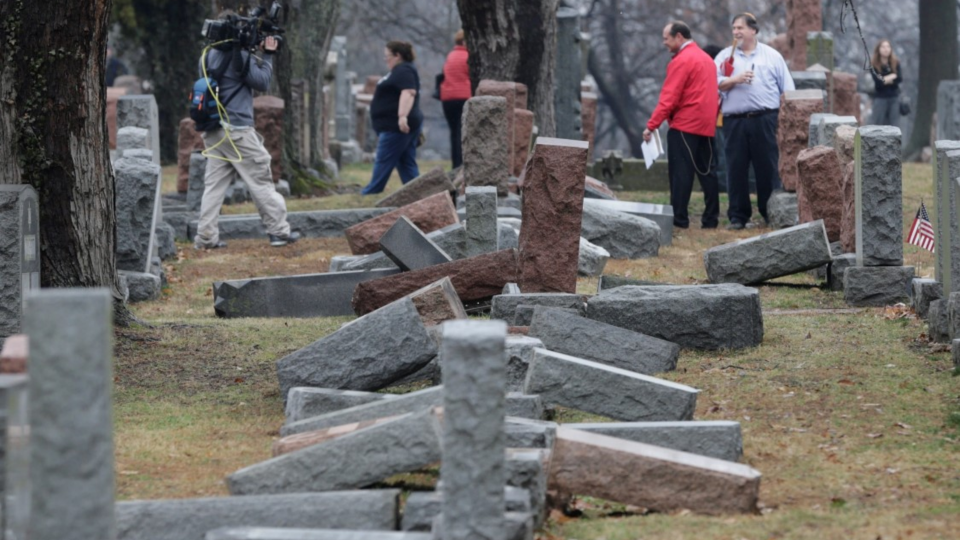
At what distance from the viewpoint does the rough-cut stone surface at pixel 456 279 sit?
28.5 ft

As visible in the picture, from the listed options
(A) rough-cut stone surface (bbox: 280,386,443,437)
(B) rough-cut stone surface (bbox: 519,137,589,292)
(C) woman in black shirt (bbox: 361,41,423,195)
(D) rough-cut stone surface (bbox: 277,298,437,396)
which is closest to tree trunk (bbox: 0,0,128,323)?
(D) rough-cut stone surface (bbox: 277,298,437,396)

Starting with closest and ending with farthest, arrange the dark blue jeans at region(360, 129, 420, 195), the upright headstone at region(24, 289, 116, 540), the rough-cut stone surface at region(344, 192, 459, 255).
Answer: the upright headstone at region(24, 289, 116, 540), the rough-cut stone surface at region(344, 192, 459, 255), the dark blue jeans at region(360, 129, 420, 195)

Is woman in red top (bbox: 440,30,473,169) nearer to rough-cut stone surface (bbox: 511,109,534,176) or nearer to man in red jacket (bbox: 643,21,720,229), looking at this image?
rough-cut stone surface (bbox: 511,109,534,176)

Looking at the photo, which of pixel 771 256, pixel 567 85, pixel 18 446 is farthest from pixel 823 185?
pixel 567 85

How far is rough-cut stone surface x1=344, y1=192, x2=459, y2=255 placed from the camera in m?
11.0

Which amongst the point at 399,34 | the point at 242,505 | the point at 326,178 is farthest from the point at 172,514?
the point at 399,34

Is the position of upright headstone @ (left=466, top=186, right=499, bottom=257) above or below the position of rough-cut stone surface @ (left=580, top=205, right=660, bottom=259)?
above

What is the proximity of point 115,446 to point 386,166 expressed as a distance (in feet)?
35.5

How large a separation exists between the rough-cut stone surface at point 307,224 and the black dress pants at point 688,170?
9.65ft

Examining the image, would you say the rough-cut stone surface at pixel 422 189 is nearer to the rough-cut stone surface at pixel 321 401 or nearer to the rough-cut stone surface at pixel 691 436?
the rough-cut stone surface at pixel 321 401


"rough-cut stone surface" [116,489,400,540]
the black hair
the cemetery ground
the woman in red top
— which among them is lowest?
the cemetery ground

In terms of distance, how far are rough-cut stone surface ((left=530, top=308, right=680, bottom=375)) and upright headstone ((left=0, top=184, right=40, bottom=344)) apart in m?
2.69

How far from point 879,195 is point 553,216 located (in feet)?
7.62

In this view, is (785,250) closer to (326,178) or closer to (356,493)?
(356,493)
